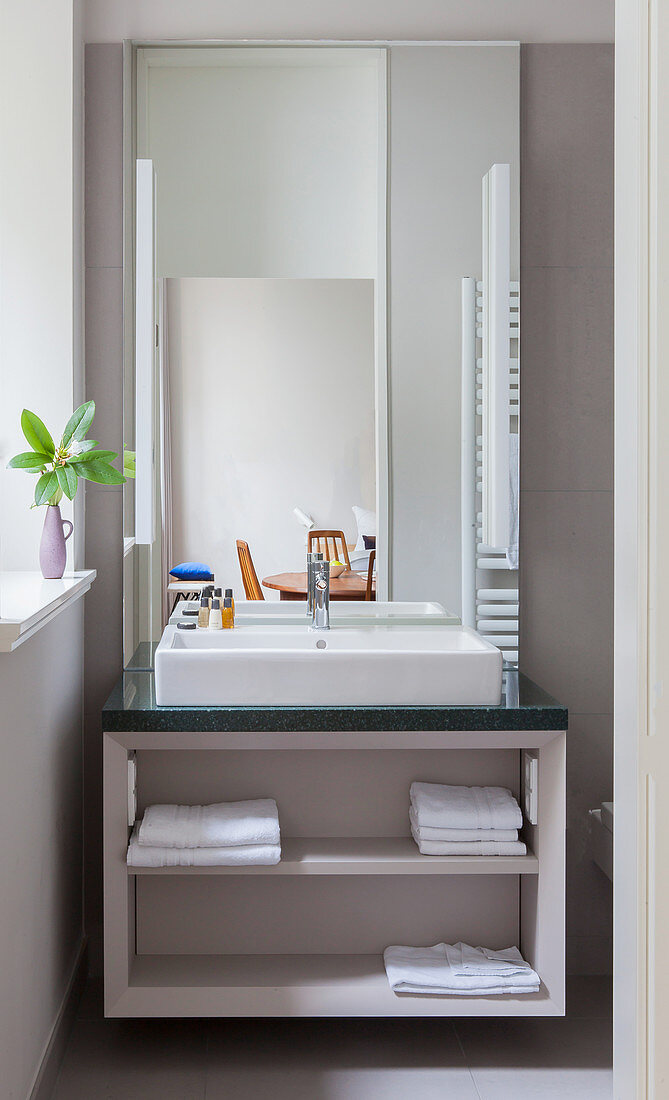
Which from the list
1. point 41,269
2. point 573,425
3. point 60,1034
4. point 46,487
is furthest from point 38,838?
point 573,425

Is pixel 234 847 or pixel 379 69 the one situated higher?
pixel 379 69

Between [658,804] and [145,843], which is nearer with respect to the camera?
[658,804]

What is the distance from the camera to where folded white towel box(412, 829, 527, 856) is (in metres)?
2.18

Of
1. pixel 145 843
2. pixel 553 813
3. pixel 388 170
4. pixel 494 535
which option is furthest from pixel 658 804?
pixel 388 170

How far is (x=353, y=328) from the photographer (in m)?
2.50

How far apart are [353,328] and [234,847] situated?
128 cm

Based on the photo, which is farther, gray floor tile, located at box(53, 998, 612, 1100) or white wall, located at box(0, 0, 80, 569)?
white wall, located at box(0, 0, 80, 569)

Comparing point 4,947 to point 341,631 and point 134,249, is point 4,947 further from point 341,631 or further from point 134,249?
point 134,249

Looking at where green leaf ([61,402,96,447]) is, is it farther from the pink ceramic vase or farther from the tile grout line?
the tile grout line

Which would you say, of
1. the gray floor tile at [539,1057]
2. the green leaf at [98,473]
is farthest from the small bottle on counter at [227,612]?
the gray floor tile at [539,1057]

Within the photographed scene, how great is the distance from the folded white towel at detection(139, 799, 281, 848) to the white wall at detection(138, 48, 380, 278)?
1.30m

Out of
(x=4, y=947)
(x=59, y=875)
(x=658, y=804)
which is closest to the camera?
(x=658, y=804)

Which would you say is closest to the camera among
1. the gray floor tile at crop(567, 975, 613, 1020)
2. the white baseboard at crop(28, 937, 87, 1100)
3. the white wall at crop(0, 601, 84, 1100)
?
the white wall at crop(0, 601, 84, 1100)

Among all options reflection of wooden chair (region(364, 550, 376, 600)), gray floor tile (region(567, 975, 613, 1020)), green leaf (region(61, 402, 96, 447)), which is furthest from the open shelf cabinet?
green leaf (region(61, 402, 96, 447))
